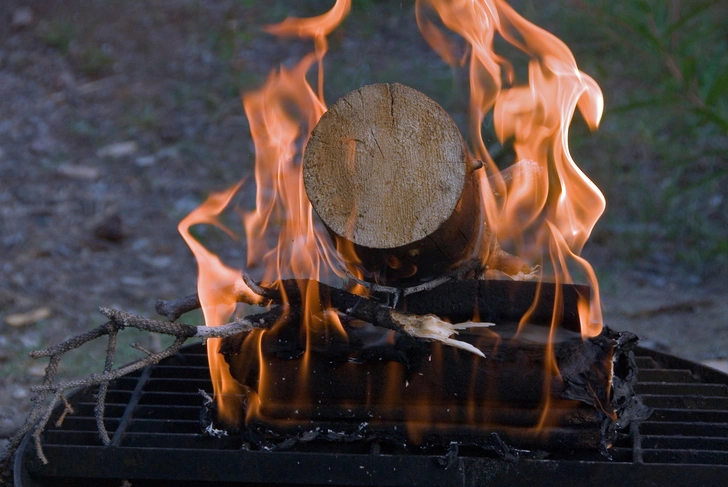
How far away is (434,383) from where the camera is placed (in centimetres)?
191

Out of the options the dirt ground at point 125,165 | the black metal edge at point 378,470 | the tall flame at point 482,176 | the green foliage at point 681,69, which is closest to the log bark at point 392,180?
the tall flame at point 482,176

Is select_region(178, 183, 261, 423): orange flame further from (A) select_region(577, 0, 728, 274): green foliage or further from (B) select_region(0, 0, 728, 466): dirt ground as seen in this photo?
(A) select_region(577, 0, 728, 274): green foliage

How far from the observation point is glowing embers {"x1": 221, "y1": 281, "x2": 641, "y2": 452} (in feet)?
6.18

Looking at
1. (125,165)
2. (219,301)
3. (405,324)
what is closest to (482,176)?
(405,324)

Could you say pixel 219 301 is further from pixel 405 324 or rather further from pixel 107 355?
pixel 405 324

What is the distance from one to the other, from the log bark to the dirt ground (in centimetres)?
140

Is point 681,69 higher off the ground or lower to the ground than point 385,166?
higher

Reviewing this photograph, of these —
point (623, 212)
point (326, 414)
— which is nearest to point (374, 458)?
point (326, 414)

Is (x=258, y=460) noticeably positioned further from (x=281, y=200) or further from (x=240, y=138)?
(x=240, y=138)

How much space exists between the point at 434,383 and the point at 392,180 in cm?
49

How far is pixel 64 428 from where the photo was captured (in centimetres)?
212

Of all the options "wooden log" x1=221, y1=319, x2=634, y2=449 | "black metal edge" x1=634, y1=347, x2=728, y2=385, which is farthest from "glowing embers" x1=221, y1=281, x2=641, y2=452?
"black metal edge" x1=634, y1=347, x2=728, y2=385

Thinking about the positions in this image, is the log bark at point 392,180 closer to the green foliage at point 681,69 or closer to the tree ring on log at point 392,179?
the tree ring on log at point 392,179

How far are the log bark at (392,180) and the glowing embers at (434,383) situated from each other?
0.49ft
